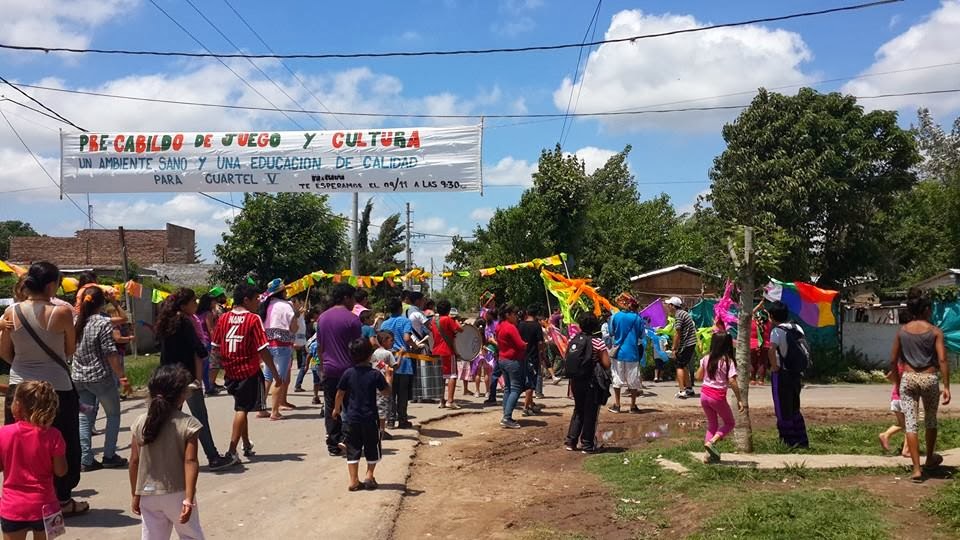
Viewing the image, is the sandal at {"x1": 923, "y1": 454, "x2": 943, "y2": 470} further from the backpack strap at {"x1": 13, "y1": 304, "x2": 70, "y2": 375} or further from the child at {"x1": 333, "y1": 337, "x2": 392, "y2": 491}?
the backpack strap at {"x1": 13, "y1": 304, "x2": 70, "y2": 375}

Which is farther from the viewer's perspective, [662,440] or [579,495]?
[662,440]

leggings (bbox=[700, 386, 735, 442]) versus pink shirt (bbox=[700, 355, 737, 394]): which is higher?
pink shirt (bbox=[700, 355, 737, 394])

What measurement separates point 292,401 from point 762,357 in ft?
33.7

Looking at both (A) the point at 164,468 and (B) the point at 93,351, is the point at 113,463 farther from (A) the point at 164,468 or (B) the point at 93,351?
(A) the point at 164,468

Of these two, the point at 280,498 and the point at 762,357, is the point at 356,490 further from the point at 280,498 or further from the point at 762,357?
the point at 762,357

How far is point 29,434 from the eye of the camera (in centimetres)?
459

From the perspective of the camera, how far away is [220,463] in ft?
25.9

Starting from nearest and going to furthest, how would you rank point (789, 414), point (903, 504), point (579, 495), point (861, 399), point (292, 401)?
point (903, 504) → point (579, 495) → point (789, 414) → point (292, 401) → point (861, 399)

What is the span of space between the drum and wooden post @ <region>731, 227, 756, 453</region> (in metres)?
4.71

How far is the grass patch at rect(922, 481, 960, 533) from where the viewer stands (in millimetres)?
5859

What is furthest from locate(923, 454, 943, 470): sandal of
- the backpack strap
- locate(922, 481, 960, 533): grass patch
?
the backpack strap

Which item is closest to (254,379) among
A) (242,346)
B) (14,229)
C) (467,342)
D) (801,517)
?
(242,346)

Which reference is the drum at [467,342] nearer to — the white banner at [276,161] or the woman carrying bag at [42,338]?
the white banner at [276,161]

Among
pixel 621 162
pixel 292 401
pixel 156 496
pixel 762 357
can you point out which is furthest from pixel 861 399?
pixel 621 162
